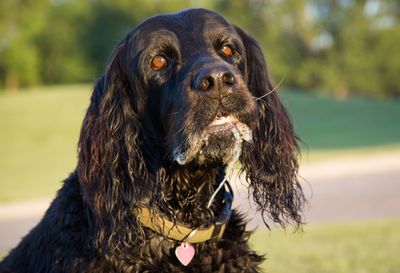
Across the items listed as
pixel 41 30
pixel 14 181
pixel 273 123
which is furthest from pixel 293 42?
pixel 273 123

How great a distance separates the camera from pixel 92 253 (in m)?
3.94

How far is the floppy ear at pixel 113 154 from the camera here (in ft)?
12.8

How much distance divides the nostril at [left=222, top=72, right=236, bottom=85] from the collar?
986 millimetres

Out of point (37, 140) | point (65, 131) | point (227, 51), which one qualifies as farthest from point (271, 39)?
point (227, 51)

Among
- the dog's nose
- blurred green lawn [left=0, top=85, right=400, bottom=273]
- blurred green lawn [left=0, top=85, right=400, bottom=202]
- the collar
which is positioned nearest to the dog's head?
the dog's nose

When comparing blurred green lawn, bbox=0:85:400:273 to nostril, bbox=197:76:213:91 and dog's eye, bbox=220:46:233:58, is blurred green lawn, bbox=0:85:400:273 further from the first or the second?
nostril, bbox=197:76:213:91

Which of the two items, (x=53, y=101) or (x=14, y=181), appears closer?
(x=14, y=181)

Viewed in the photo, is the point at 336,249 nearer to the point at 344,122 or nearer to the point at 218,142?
the point at 218,142

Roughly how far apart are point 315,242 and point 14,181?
55.6 ft

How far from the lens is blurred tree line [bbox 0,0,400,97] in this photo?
6241 cm

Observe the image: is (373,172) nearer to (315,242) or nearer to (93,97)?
(315,242)

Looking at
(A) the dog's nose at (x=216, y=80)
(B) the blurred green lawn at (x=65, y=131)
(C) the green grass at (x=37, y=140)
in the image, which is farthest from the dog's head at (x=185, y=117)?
(B) the blurred green lawn at (x=65, y=131)

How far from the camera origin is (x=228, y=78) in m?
3.63

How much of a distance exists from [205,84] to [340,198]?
10750 millimetres
